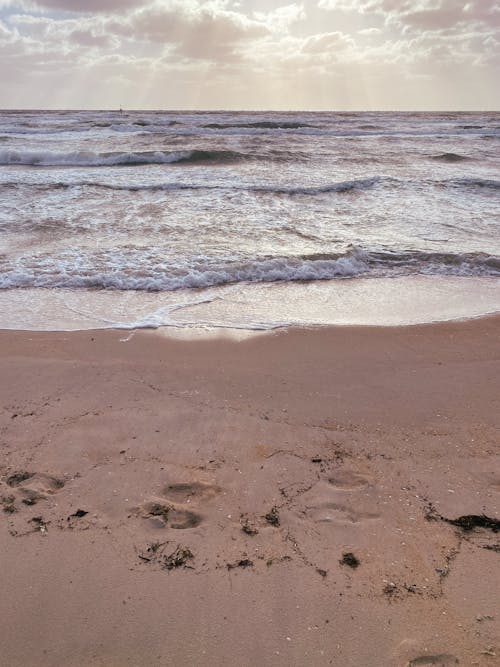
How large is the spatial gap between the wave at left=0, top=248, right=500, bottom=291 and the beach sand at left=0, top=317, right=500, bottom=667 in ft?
6.37

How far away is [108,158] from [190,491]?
751 inches

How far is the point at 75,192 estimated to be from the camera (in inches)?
501

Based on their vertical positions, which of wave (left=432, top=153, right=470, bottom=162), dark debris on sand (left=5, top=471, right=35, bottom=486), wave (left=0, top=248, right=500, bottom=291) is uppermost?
wave (left=432, top=153, right=470, bottom=162)

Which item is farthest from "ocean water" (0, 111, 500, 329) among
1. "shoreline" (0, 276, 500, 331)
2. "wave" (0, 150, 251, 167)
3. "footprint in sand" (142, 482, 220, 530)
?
"footprint in sand" (142, 482, 220, 530)

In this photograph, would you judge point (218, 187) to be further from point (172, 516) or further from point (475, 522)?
point (475, 522)

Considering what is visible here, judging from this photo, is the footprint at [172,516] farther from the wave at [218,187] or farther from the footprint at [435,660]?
the wave at [218,187]

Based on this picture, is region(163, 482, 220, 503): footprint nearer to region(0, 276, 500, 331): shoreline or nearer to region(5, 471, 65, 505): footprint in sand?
region(5, 471, 65, 505): footprint in sand

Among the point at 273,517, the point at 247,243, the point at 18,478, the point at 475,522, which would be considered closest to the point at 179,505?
the point at 273,517

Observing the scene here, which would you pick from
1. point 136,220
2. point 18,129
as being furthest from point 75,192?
point 18,129

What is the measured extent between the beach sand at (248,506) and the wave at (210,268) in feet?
6.37

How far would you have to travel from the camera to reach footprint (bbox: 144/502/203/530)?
2762mm

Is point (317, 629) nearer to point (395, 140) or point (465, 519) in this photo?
point (465, 519)

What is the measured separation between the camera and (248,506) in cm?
289

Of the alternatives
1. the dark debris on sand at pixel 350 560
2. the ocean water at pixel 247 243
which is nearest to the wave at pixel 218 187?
the ocean water at pixel 247 243
